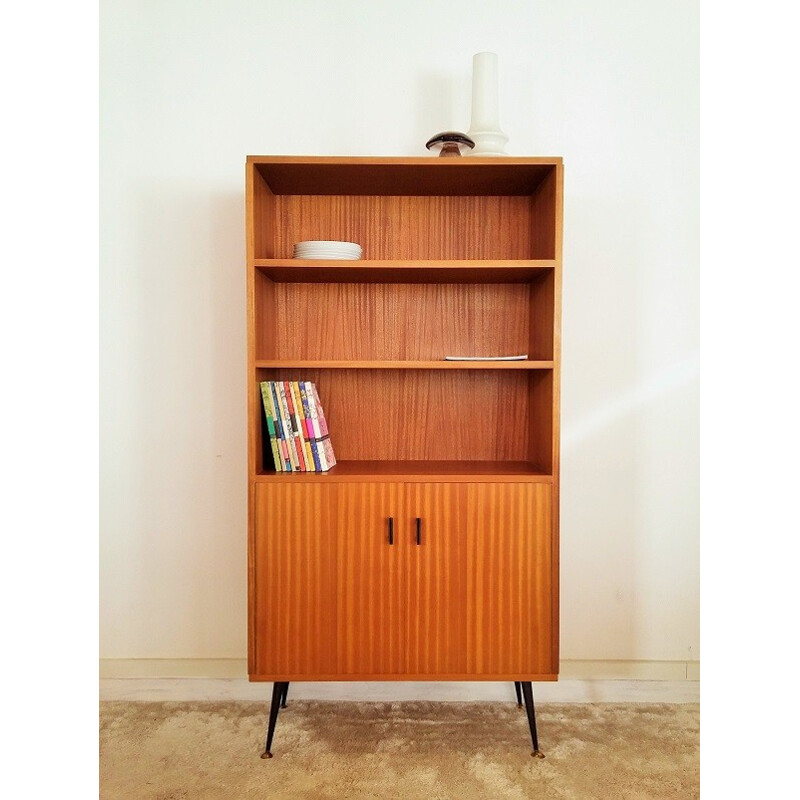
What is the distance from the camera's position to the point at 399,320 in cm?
218

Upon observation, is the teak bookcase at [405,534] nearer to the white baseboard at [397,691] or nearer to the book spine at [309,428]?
the book spine at [309,428]

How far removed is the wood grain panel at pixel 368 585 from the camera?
183cm

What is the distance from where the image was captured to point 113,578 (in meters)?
2.27

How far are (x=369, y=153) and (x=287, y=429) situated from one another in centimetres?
108

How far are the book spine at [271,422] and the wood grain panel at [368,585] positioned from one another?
22cm

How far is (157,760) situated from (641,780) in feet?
4.83

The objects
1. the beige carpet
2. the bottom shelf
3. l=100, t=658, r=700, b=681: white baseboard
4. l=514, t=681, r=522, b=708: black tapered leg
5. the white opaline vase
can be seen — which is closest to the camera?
the beige carpet

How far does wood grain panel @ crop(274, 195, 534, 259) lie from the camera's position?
216 cm

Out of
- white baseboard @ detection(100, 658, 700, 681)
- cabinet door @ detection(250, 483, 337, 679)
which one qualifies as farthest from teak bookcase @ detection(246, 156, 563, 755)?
white baseboard @ detection(100, 658, 700, 681)

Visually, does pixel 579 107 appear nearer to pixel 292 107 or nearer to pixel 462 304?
pixel 462 304

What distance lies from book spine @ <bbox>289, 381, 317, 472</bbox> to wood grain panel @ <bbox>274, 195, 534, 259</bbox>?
0.56 metres

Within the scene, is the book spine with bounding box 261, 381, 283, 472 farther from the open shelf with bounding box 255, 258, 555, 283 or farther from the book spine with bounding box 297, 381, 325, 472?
the open shelf with bounding box 255, 258, 555, 283

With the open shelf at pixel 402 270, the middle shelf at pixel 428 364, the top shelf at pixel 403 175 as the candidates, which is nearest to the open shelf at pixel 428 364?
the middle shelf at pixel 428 364
